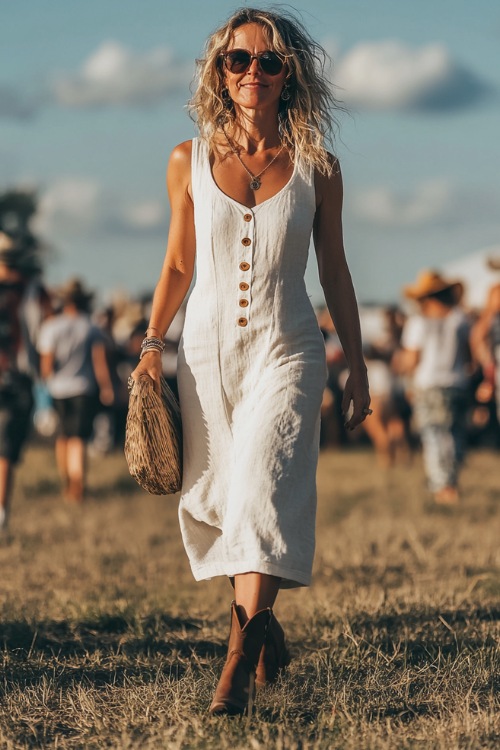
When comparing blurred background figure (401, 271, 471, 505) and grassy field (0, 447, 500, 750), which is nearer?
grassy field (0, 447, 500, 750)

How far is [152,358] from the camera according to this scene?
15.0 ft

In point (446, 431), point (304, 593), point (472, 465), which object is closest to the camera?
point (304, 593)

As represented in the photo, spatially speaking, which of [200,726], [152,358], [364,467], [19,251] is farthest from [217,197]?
[364,467]

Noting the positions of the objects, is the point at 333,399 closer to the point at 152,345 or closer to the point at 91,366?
the point at 91,366

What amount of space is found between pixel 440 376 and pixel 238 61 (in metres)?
7.76

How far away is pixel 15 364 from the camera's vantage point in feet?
30.6

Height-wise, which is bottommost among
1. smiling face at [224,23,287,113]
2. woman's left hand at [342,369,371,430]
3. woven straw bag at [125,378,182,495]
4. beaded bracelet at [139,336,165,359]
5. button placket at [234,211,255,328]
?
woven straw bag at [125,378,182,495]

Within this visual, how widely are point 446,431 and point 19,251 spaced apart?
4.30 metres

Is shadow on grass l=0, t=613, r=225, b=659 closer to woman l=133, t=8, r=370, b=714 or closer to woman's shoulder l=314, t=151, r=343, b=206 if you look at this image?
woman l=133, t=8, r=370, b=714

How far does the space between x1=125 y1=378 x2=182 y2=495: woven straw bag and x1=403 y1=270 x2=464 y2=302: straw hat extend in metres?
8.14

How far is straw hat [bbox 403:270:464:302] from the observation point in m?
12.4

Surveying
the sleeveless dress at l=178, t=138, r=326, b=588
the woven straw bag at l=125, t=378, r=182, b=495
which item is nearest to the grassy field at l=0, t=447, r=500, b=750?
the sleeveless dress at l=178, t=138, r=326, b=588

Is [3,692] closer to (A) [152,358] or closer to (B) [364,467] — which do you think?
(A) [152,358]

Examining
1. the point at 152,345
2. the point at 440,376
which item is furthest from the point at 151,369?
the point at 440,376
